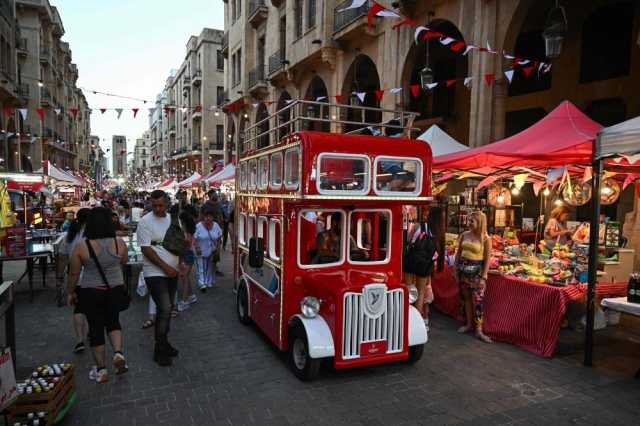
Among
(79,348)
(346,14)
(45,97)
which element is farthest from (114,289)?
(45,97)

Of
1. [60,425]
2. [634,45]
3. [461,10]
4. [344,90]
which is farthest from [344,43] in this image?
[60,425]

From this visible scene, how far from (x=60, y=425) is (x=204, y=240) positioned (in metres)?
5.14

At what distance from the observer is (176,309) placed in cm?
754

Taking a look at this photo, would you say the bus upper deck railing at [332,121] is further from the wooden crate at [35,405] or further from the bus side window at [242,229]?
the wooden crate at [35,405]

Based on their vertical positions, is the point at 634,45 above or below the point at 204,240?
above

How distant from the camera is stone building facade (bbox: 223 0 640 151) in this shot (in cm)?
1073

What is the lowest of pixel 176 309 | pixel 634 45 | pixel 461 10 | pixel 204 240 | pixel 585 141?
pixel 176 309

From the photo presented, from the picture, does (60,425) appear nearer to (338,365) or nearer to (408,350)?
(338,365)

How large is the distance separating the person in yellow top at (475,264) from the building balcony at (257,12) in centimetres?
2327

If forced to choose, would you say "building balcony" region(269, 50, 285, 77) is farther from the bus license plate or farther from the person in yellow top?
the bus license plate

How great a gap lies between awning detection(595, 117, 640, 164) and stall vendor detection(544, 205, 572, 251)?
11.1 ft

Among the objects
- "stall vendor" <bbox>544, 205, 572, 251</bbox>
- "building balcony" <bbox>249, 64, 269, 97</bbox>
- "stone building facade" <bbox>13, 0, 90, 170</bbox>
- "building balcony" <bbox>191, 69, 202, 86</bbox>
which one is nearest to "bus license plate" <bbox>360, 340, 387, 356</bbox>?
"stall vendor" <bbox>544, 205, 572, 251</bbox>

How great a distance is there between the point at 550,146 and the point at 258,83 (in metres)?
21.3

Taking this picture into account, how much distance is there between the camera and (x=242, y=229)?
734 centimetres
